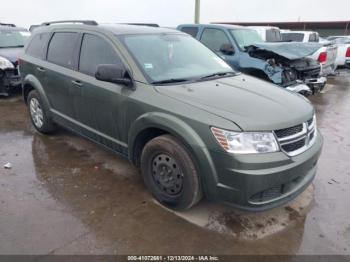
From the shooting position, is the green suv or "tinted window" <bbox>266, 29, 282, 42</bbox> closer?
the green suv

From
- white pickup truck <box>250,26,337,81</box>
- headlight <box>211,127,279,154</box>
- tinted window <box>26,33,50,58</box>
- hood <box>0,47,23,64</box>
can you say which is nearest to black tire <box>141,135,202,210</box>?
headlight <box>211,127,279,154</box>

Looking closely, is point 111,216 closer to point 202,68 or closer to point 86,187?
point 86,187

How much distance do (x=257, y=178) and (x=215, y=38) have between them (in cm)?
608

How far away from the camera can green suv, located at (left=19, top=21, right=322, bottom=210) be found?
2752 millimetres

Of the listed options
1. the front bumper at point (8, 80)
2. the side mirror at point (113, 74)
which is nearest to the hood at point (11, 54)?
the front bumper at point (8, 80)

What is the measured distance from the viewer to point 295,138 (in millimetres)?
2945

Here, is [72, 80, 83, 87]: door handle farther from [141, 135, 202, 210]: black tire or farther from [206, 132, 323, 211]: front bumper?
[206, 132, 323, 211]: front bumper

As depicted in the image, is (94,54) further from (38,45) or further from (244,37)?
(244,37)

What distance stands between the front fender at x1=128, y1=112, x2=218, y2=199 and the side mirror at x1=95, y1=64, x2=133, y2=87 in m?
0.50

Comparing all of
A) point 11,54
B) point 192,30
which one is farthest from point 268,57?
point 11,54

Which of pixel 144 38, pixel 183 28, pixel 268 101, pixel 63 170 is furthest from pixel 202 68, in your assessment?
pixel 183 28

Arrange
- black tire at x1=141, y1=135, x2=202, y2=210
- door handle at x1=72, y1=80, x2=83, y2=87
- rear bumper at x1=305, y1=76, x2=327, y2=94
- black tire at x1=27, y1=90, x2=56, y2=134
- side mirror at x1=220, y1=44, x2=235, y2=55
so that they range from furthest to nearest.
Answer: rear bumper at x1=305, y1=76, x2=327, y2=94 < side mirror at x1=220, y1=44, x2=235, y2=55 < black tire at x1=27, y1=90, x2=56, y2=134 < door handle at x1=72, y1=80, x2=83, y2=87 < black tire at x1=141, y1=135, x2=202, y2=210

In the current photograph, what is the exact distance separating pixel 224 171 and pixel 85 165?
230cm

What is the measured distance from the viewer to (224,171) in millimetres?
2752
